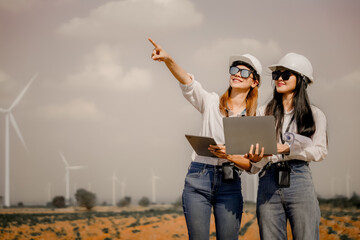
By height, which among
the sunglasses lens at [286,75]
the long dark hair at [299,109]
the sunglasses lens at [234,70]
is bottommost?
the long dark hair at [299,109]

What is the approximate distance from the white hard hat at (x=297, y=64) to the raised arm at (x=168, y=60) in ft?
1.93

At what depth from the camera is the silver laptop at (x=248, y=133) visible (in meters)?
2.65

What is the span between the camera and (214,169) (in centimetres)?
299

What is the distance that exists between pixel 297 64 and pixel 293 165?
619 millimetres

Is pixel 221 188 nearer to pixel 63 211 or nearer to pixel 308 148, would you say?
pixel 308 148

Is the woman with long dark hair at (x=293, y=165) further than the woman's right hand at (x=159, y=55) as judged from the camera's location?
No

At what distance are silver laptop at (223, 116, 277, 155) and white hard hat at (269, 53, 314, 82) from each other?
1.52 ft

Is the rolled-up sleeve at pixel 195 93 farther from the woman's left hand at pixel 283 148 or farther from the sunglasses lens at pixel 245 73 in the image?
the woman's left hand at pixel 283 148

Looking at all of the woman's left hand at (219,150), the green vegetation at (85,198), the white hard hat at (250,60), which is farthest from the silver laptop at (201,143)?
the green vegetation at (85,198)

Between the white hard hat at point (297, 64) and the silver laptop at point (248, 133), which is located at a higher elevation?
the white hard hat at point (297, 64)

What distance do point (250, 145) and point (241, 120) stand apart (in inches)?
6.6

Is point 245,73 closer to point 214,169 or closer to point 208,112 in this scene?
point 208,112

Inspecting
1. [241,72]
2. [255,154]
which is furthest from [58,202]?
[255,154]

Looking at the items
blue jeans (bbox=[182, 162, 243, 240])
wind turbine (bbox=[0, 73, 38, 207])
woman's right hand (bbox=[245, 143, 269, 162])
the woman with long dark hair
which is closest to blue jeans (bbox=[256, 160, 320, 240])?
the woman with long dark hair
